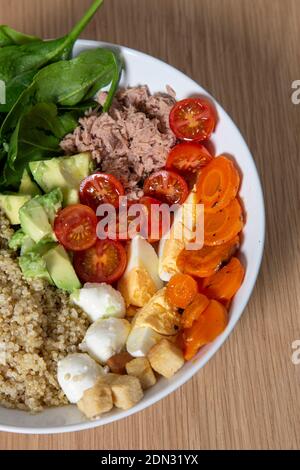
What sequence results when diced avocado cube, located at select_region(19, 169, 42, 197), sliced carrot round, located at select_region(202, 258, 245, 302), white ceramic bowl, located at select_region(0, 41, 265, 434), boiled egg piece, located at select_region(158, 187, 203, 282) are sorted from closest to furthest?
white ceramic bowl, located at select_region(0, 41, 265, 434), sliced carrot round, located at select_region(202, 258, 245, 302), boiled egg piece, located at select_region(158, 187, 203, 282), diced avocado cube, located at select_region(19, 169, 42, 197)

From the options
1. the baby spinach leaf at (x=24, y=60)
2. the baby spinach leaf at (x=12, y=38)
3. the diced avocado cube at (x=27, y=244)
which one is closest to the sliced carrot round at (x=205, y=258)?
the diced avocado cube at (x=27, y=244)

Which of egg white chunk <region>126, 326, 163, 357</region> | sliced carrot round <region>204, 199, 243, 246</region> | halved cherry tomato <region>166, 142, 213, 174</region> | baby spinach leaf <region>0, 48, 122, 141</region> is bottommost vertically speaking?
egg white chunk <region>126, 326, 163, 357</region>

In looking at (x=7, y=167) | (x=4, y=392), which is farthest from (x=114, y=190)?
(x=4, y=392)

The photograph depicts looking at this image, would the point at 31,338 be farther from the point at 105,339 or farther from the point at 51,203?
the point at 51,203

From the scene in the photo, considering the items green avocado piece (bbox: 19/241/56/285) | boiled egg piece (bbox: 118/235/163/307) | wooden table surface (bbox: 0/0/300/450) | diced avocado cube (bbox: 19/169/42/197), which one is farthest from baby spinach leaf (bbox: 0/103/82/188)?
wooden table surface (bbox: 0/0/300/450)

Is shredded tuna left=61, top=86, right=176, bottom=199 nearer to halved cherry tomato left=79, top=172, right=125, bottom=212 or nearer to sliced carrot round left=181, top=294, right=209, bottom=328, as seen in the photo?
halved cherry tomato left=79, top=172, right=125, bottom=212

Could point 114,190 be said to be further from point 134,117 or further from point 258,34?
point 258,34

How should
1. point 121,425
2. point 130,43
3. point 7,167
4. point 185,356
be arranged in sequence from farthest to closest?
1. point 130,43
2. point 7,167
3. point 121,425
4. point 185,356
